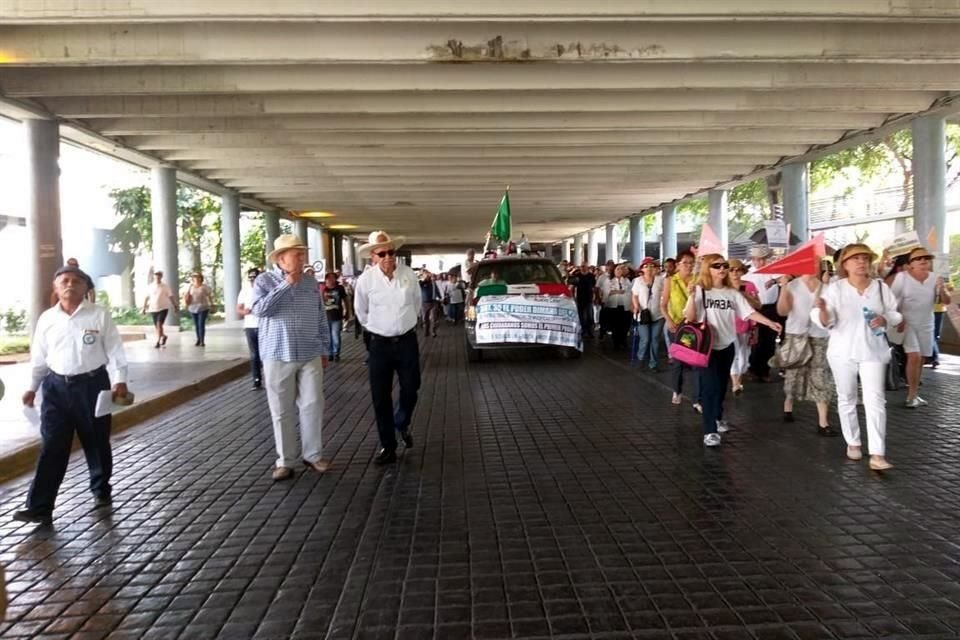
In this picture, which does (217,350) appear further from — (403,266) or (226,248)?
(226,248)

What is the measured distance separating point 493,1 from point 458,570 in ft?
27.9

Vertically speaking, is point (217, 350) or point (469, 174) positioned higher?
point (469, 174)

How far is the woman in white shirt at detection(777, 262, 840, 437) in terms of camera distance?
7.93 meters

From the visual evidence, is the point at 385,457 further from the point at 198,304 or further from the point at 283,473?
the point at 198,304

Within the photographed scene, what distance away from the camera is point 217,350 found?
16688mm

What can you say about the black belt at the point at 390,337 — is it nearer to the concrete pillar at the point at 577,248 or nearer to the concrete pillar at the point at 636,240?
the concrete pillar at the point at 636,240

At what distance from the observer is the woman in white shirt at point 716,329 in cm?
729

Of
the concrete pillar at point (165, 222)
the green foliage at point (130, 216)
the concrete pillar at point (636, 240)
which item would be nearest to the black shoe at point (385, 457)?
the concrete pillar at point (165, 222)

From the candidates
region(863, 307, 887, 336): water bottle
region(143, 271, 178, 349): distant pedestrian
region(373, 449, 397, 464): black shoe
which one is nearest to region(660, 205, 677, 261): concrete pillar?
region(143, 271, 178, 349): distant pedestrian

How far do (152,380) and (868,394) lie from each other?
31.3 feet

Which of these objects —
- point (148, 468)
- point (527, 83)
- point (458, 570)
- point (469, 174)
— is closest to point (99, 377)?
point (148, 468)

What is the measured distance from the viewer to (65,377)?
5.56 m

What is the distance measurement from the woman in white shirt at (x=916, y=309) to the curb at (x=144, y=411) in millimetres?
8462

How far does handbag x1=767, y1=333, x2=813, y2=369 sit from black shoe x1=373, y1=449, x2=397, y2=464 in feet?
13.4
